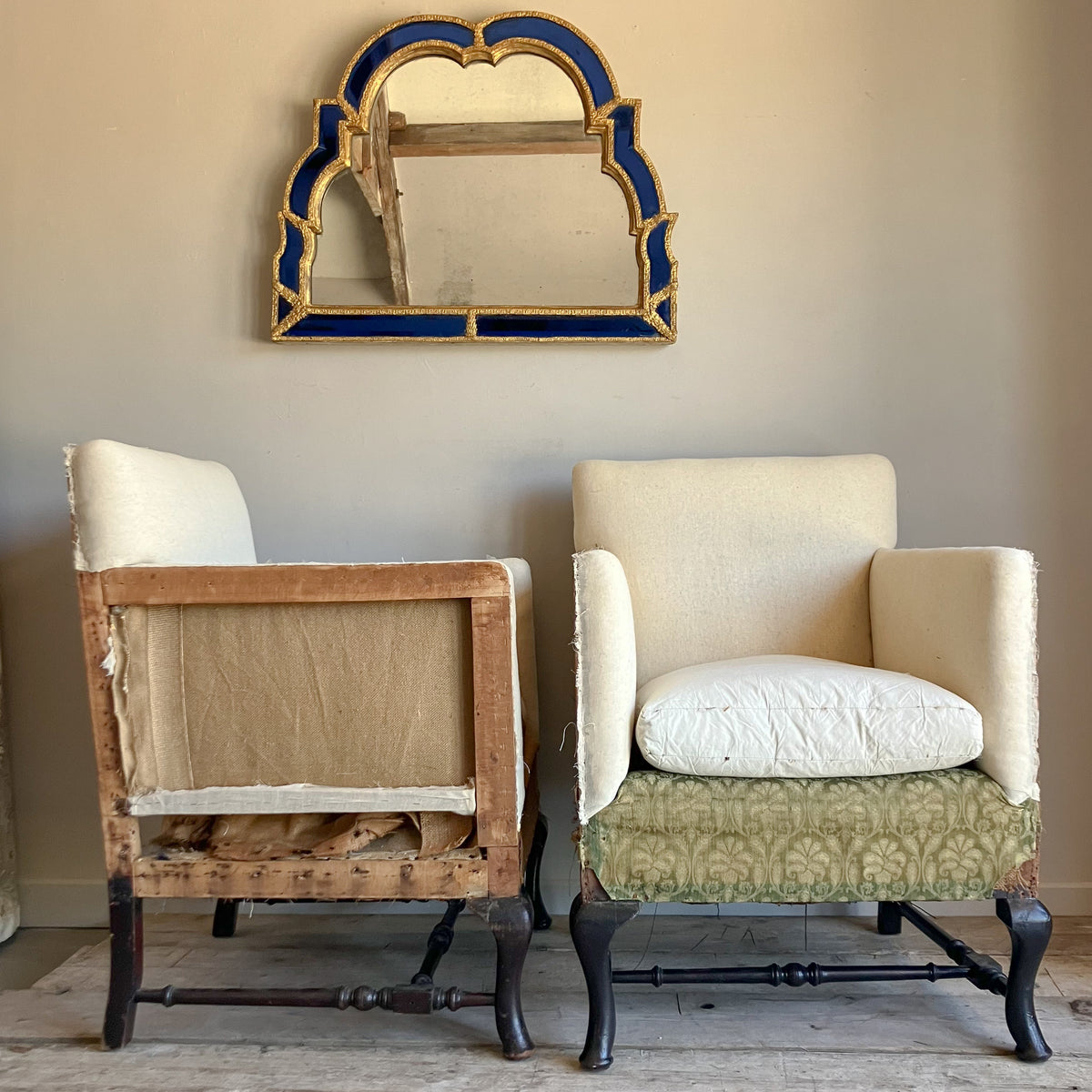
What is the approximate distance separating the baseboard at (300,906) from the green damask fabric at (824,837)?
67cm

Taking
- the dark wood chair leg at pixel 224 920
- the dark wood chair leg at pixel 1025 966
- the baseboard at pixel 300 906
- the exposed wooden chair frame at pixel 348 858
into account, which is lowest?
the baseboard at pixel 300 906

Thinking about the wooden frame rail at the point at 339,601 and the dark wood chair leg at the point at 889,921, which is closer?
the wooden frame rail at the point at 339,601

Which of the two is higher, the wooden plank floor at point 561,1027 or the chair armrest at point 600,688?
the chair armrest at point 600,688

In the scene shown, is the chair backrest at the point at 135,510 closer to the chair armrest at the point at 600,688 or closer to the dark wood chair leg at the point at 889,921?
the chair armrest at the point at 600,688

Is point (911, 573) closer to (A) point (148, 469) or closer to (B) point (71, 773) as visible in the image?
(A) point (148, 469)

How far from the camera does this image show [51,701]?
1.95m

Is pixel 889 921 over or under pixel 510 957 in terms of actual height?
under

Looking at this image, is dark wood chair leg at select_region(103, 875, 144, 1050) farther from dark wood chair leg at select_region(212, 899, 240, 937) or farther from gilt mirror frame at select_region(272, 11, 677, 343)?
gilt mirror frame at select_region(272, 11, 677, 343)

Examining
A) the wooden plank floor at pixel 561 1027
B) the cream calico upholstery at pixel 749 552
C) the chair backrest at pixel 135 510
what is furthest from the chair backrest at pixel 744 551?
the chair backrest at pixel 135 510

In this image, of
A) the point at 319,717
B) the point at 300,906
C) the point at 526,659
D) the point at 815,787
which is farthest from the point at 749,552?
the point at 300,906

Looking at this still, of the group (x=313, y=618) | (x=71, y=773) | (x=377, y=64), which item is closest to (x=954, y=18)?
(x=377, y=64)

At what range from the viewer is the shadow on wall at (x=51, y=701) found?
195 centimetres

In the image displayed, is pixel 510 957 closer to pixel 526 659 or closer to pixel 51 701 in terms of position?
pixel 526 659

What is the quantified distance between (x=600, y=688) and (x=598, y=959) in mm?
384
